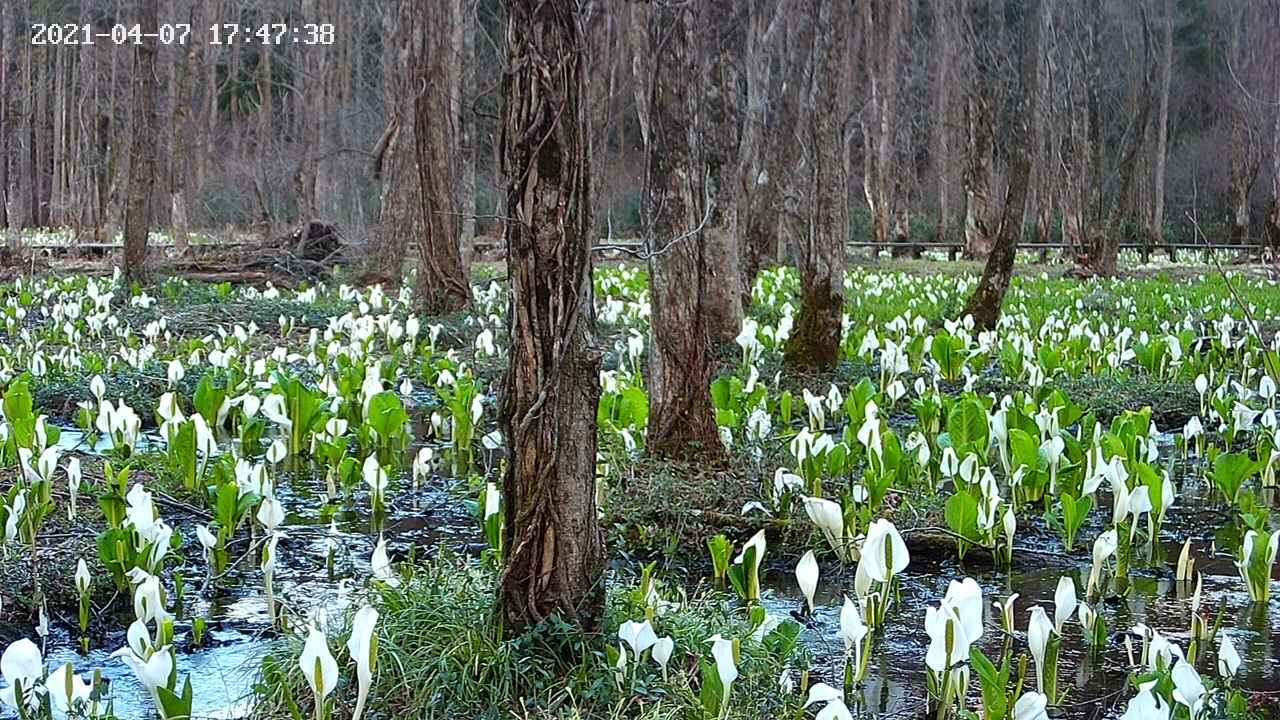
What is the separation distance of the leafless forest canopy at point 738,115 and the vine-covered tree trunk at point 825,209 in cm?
9

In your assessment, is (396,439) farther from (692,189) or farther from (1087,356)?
(1087,356)

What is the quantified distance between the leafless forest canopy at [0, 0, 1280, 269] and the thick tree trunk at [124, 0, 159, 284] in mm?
54

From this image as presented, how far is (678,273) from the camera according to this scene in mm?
5980

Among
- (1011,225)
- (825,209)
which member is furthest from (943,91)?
(825,209)

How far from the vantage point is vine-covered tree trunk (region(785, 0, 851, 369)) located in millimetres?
8992

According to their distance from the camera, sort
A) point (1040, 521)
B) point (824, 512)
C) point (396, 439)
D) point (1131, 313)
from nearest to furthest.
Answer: point (824, 512) → point (1040, 521) → point (396, 439) → point (1131, 313)

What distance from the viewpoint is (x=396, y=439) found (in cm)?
740

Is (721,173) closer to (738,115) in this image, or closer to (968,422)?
(738,115)

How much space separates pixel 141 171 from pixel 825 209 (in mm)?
8295

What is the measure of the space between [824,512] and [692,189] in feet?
7.96

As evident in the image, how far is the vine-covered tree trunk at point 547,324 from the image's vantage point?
11.2 ft

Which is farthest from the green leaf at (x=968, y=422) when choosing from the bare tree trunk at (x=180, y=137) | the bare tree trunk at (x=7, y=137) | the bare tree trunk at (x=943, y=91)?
the bare tree trunk at (x=943, y=91)

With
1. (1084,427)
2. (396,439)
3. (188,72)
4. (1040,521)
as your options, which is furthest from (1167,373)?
(188,72)

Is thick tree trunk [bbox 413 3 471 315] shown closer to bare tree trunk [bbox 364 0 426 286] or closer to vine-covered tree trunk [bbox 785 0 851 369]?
bare tree trunk [bbox 364 0 426 286]
